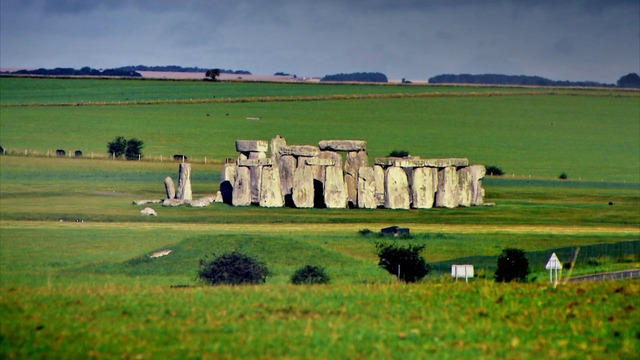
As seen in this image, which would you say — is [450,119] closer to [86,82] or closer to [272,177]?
[86,82]

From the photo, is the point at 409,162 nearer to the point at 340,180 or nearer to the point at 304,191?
the point at 340,180

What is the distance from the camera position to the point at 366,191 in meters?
60.4

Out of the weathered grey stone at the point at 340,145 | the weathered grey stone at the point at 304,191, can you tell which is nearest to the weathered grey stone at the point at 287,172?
the weathered grey stone at the point at 340,145

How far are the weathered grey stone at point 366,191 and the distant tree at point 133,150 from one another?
102ft

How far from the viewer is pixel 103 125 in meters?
104

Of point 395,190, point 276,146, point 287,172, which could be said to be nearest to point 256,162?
point 287,172

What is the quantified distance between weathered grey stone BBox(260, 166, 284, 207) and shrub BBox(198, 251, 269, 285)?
26.0m

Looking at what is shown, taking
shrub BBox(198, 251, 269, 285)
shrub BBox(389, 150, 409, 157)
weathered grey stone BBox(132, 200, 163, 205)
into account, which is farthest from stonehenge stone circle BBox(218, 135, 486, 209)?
shrub BBox(198, 251, 269, 285)

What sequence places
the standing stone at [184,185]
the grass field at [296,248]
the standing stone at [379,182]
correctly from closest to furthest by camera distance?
the grass field at [296,248] → the standing stone at [184,185] → the standing stone at [379,182]

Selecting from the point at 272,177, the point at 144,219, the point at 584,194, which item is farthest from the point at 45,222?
the point at 584,194

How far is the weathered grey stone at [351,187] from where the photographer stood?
204 feet

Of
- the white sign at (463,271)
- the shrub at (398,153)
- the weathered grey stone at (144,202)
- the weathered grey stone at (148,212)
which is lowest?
the white sign at (463,271)

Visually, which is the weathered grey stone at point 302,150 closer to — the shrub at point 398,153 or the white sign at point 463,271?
the shrub at point 398,153

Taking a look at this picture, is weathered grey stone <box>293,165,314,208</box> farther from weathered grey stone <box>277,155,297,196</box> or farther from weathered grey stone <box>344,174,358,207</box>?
weathered grey stone <box>344,174,358,207</box>
